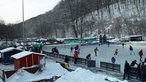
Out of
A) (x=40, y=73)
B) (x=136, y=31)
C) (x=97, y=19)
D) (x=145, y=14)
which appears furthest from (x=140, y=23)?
(x=40, y=73)

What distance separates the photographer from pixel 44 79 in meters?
19.0

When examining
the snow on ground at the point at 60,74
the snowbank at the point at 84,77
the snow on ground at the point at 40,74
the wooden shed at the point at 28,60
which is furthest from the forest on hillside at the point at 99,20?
the snowbank at the point at 84,77

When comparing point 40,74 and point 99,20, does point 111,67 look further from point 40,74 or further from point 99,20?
point 99,20

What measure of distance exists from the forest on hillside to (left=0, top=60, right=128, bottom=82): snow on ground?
162 ft

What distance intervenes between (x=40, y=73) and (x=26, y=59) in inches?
117

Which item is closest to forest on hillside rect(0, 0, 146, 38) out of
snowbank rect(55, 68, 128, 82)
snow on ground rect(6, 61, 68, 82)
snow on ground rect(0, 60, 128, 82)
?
snow on ground rect(6, 61, 68, 82)

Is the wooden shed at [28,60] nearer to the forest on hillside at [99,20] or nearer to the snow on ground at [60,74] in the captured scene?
the snow on ground at [60,74]

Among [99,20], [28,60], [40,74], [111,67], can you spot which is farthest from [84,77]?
[99,20]

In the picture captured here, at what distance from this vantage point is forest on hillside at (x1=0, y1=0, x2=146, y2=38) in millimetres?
91000

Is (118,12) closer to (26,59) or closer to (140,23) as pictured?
(140,23)

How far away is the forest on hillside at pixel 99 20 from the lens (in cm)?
9100

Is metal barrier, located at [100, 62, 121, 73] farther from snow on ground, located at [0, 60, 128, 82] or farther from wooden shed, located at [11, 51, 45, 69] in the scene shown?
wooden shed, located at [11, 51, 45, 69]

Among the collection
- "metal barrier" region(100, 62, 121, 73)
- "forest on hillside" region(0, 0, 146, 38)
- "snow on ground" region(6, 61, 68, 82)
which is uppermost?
"forest on hillside" region(0, 0, 146, 38)

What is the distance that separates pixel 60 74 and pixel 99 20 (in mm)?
95200
